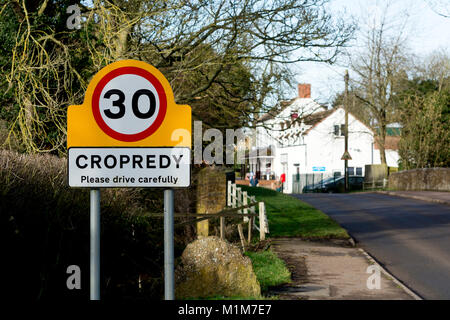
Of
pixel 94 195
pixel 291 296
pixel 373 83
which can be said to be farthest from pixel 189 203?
pixel 373 83

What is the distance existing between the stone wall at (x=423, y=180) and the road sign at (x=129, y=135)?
3548cm

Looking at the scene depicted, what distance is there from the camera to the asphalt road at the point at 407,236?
11.5 metres

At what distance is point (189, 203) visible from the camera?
15.4m

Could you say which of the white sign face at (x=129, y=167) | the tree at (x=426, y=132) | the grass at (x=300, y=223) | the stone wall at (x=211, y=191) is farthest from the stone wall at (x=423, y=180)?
the white sign face at (x=129, y=167)

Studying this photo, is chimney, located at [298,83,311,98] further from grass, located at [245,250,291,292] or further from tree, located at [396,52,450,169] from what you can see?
tree, located at [396,52,450,169]

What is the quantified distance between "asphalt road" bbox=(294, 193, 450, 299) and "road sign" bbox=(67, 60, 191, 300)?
21.2 feet

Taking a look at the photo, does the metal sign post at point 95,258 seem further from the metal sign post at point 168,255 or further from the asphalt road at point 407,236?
the asphalt road at point 407,236

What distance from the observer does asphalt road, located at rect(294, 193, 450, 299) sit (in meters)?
11.5

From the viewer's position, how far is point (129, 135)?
14.5 feet

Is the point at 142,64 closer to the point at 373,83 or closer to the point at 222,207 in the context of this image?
the point at 222,207

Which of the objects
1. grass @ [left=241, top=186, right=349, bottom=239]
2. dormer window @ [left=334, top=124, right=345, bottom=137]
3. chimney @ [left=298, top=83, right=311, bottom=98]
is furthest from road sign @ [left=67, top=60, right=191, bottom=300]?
dormer window @ [left=334, top=124, right=345, bottom=137]

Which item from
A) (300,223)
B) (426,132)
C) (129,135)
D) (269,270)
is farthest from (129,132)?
(426,132)

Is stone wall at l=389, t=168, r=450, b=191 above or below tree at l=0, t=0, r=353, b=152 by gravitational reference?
below

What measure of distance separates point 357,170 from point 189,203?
54110 mm
